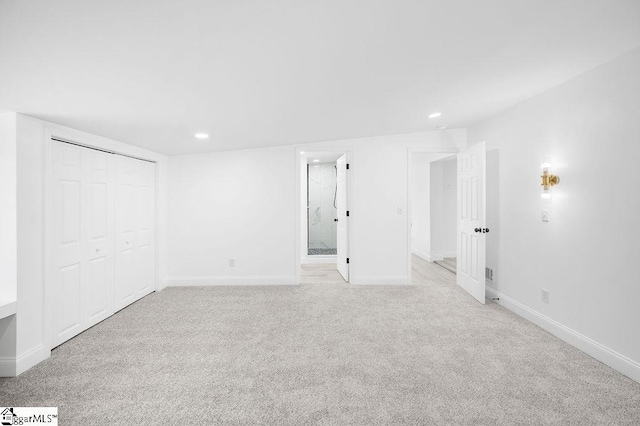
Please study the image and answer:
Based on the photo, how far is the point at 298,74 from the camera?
217 cm

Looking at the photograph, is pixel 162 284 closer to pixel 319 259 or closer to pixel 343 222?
pixel 343 222

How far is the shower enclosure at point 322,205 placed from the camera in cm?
770

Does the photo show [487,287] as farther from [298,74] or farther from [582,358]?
[298,74]

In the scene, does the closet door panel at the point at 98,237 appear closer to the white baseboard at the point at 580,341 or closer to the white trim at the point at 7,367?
the white trim at the point at 7,367

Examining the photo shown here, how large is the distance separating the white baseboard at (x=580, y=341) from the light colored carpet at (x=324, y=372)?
0.07 meters

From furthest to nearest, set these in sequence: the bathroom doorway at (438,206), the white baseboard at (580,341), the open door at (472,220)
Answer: the bathroom doorway at (438,206)
the open door at (472,220)
the white baseboard at (580,341)

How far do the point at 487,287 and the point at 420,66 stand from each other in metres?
3.20

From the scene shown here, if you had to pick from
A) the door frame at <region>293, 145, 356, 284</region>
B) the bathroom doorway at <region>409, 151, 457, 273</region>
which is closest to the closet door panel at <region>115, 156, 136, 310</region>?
the door frame at <region>293, 145, 356, 284</region>

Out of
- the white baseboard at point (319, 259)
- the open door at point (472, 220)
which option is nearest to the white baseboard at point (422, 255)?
the white baseboard at point (319, 259)

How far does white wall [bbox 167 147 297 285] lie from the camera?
4844 millimetres

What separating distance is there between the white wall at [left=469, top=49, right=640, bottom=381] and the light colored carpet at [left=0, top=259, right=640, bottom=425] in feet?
0.89

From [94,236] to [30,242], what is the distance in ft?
2.56

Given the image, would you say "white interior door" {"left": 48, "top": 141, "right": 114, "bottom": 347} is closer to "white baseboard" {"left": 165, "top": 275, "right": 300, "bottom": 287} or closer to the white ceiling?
the white ceiling

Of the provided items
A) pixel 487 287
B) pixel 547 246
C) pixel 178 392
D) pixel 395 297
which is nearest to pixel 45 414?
pixel 178 392
